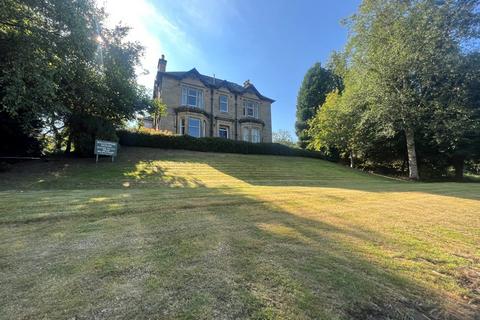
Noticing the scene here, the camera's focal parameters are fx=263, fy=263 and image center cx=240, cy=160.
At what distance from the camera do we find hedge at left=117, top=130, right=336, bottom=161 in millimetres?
20625

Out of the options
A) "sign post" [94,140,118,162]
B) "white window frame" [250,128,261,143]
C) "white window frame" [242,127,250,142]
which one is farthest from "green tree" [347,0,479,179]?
"sign post" [94,140,118,162]

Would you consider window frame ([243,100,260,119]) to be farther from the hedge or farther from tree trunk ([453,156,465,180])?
tree trunk ([453,156,465,180])

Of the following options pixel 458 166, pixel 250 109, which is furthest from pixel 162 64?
pixel 458 166

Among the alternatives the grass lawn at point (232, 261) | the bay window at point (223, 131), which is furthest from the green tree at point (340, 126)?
the grass lawn at point (232, 261)

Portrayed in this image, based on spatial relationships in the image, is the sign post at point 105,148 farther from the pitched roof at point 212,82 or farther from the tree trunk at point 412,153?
the tree trunk at point 412,153

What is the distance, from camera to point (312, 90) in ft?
126

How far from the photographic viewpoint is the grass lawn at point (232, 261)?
211cm

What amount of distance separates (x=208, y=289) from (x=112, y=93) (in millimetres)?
16996

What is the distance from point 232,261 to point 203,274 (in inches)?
16.8

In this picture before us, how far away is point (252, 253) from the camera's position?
10.4 feet

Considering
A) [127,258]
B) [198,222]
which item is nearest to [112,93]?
[198,222]

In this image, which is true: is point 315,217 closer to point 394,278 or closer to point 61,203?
point 394,278

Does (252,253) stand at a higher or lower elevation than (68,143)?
lower

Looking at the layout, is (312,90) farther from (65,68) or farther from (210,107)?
(65,68)
